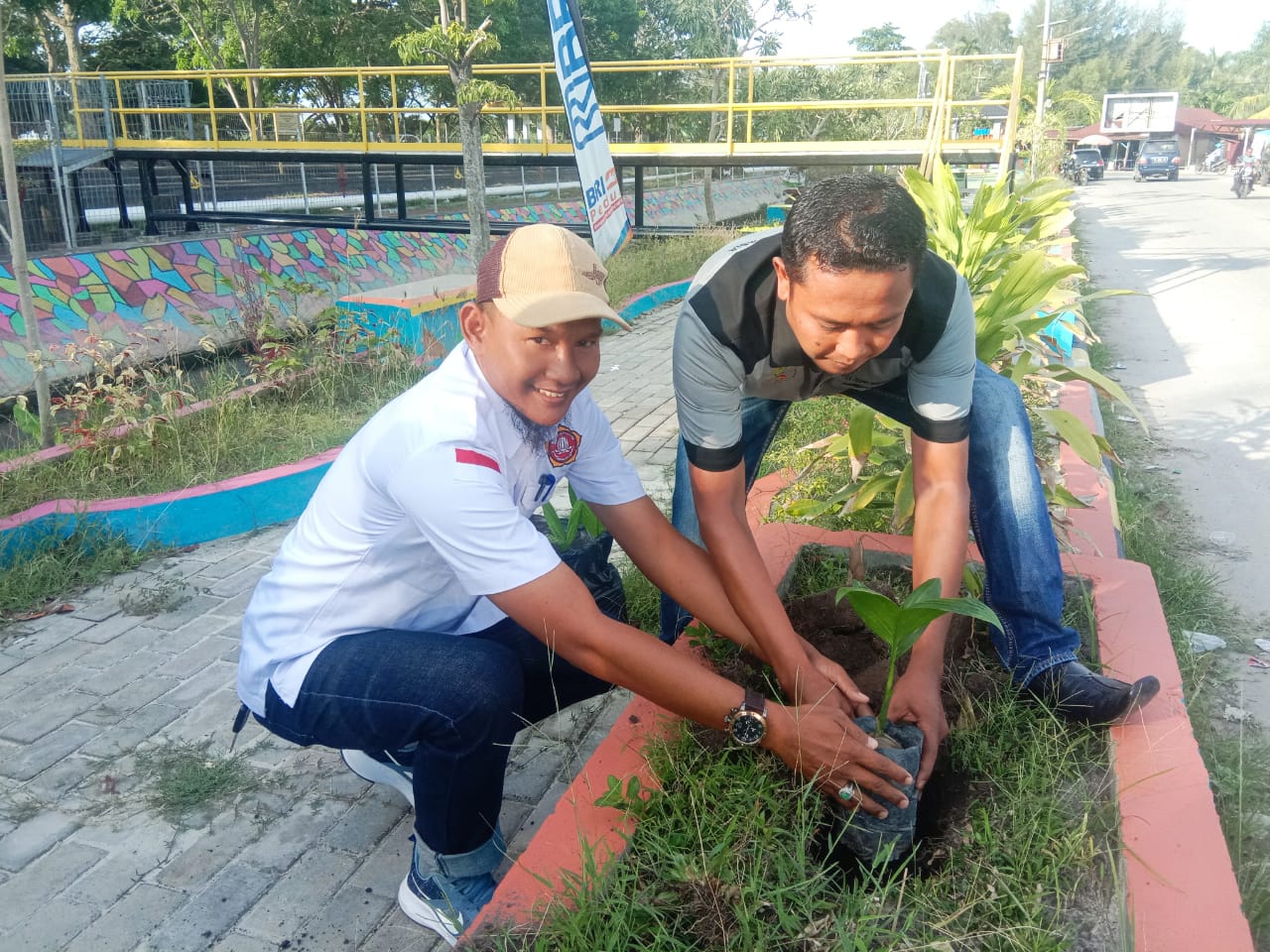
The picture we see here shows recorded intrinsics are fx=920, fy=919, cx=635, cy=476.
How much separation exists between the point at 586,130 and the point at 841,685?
364 centimetres

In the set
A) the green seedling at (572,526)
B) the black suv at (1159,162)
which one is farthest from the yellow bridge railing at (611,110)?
the black suv at (1159,162)

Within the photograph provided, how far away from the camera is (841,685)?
200cm

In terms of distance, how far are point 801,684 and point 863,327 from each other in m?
0.76

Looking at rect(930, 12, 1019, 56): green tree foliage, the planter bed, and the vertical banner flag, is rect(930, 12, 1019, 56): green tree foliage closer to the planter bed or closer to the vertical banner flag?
the vertical banner flag

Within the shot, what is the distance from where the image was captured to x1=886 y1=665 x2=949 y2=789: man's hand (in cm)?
194

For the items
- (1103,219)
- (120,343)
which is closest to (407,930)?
(120,343)

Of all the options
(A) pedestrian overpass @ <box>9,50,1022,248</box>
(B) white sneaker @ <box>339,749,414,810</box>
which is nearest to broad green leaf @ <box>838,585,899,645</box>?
(B) white sneaker @ <box>339,749,414,810</box>

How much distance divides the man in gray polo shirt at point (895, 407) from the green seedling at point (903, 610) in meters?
0.21

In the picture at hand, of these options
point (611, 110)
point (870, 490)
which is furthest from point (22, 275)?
point (611, 110)

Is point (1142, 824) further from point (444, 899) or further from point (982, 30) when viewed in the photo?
point (982, 30)

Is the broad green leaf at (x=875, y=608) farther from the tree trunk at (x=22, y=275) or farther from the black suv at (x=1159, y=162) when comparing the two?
the black suv at (x=1159, y=162)

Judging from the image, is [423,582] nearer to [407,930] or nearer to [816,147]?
[407,930]

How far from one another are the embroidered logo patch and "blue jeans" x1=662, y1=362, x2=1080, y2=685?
880mm

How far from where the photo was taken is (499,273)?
1879 mm
